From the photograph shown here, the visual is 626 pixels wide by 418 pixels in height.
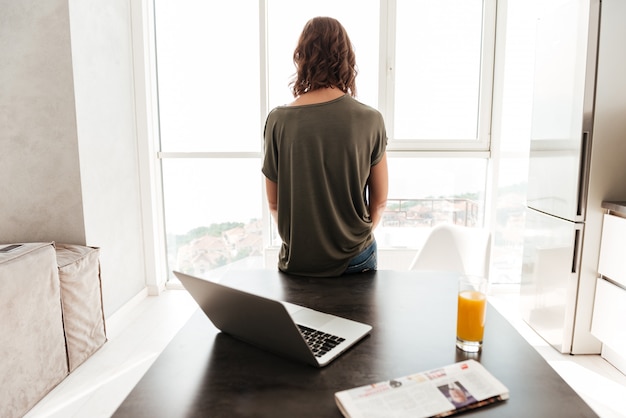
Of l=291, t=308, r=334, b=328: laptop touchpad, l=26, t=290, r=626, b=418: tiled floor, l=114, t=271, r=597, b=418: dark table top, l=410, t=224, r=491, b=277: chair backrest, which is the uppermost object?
Answer: l=291, t=308, r=334, b=328: laptop touchpad

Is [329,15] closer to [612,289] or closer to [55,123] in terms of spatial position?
[55,123]

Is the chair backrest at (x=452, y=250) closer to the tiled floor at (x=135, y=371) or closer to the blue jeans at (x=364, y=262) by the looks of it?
the blue jeans at (x=364, y=262)

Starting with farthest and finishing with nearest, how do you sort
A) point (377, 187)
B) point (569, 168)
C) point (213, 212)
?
point (213, 212) < point (569, 168) < point (377, 187)

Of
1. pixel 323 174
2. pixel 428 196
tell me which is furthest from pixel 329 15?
pixel 323 174

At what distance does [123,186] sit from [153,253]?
2.00 feet

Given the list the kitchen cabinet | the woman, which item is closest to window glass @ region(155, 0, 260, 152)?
the woman

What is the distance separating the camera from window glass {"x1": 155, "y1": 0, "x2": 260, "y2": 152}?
3.33 metres

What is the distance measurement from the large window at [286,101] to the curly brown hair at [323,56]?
5.95 feet

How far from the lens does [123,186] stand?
307cm

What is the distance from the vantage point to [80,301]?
2332 mm

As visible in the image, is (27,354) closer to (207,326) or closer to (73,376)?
(73,376)

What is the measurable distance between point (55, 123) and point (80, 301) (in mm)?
969

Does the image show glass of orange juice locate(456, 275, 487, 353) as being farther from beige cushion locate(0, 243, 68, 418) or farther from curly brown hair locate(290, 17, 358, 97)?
beige cushion locate(0, 243, 68, 418)

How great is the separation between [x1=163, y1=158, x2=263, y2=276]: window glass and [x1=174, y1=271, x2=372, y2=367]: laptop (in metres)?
2.58
